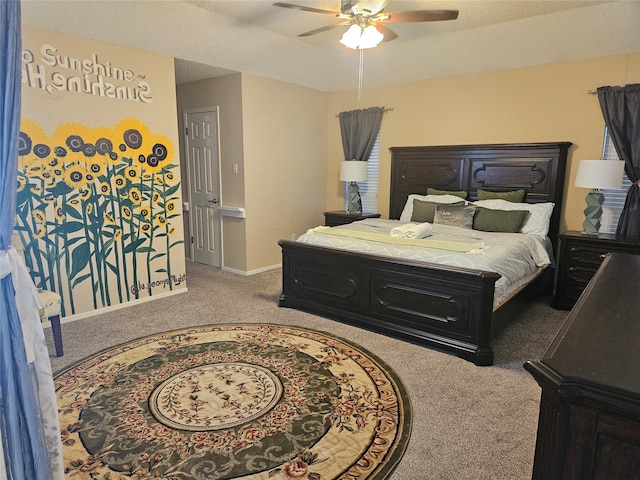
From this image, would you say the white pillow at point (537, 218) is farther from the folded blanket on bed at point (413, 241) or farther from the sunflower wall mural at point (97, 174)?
the sunflower wall mural at point (97, 174)

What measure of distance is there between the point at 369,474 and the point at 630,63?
449 cm

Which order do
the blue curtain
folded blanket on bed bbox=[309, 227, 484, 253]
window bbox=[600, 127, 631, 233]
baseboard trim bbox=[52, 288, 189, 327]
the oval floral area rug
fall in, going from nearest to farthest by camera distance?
the blue curtain, the oval floral area rug, folded blanket on bed bbox=[309, 227, 484, 253], baseboard trim bbox=[52, 288, 189, 327], window bbox=[600, 127, 631, 233]

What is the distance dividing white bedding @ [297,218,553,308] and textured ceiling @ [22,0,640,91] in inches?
76.2

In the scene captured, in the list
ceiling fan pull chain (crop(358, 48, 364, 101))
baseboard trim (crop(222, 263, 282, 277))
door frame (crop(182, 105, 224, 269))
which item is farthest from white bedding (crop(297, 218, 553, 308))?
ceiling fan pull chain (crop(358, 48, 364, 101))

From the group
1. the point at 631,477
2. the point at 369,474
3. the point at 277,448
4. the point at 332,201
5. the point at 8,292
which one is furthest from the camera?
the point at 332,201

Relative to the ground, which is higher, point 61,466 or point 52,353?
point 61,466

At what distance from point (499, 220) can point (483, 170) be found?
2.72 feet

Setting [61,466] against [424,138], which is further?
[424,138]

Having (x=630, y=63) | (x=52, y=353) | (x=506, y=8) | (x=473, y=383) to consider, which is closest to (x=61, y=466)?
(x=52, y=353)

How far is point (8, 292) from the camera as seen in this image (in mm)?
1402

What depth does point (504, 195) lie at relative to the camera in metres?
4.63

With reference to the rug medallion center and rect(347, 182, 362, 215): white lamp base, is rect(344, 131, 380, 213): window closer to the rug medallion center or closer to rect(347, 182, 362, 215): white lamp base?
rect(347, 182, 362, 215): white lamp base

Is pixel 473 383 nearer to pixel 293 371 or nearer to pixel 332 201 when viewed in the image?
Result: pixel 293 371

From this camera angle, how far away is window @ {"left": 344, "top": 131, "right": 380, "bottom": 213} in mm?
5895
